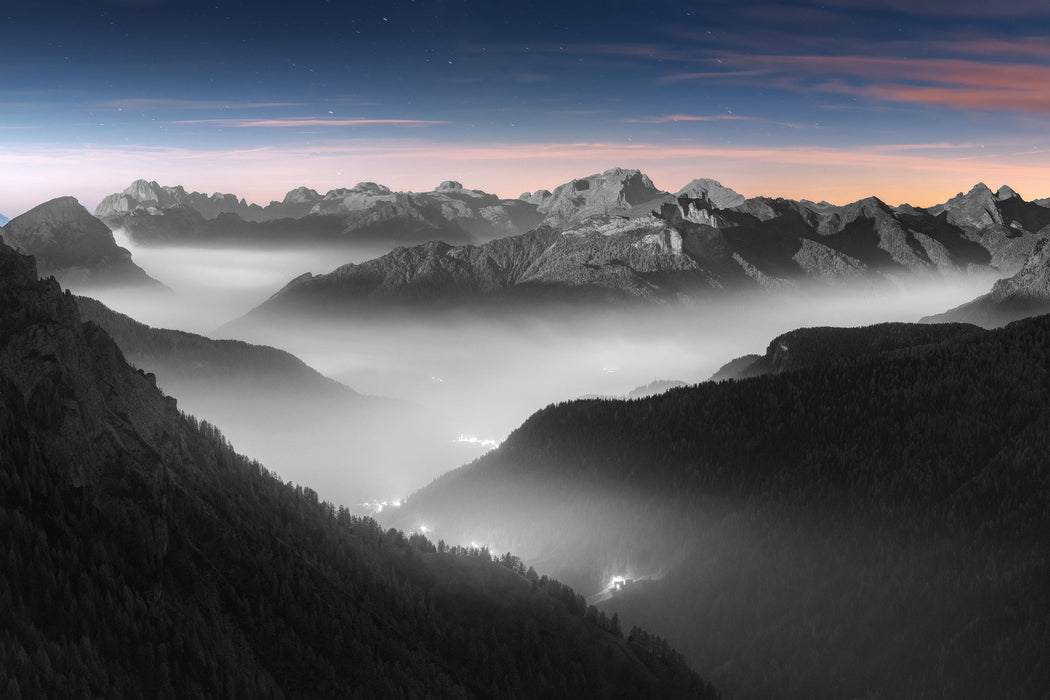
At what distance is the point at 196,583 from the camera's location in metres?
75.8

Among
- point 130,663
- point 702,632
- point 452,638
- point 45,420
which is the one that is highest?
point 45,420

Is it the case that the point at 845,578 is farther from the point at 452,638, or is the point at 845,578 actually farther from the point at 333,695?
the point at 333,695

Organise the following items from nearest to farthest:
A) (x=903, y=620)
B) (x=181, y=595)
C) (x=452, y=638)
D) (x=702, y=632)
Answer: (x=181, y=595) < (x=452, y=638) < (x=903, y=620) < (x=702, y=632)

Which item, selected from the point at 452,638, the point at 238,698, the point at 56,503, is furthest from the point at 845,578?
the point at 56,503

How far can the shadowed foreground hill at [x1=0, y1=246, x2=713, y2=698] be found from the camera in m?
64.0

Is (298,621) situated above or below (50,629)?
below

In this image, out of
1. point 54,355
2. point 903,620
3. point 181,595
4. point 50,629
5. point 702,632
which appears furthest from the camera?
point 702,632

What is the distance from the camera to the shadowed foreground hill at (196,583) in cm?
6397

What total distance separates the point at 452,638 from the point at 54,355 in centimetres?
5644

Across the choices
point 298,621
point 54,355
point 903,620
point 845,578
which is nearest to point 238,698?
point 298,621

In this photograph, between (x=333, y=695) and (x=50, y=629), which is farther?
(x=333, y=695)

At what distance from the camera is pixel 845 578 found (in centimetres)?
18388

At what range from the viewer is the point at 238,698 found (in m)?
67.2

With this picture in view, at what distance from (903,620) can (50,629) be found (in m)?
158
